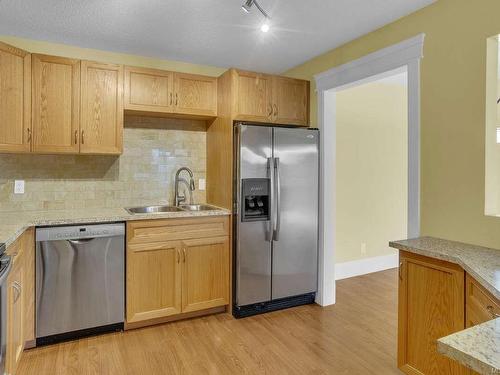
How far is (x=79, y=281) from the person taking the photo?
262 centimetres

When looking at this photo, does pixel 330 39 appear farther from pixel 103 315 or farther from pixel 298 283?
pixel 103 315

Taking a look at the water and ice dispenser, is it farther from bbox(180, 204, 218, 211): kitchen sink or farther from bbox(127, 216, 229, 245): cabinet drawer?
bbox(180, 204, 218, 211): kitchen sink

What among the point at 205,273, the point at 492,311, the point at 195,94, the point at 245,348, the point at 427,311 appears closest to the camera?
the point at 492,311

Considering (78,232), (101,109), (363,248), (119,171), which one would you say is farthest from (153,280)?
(363,248)

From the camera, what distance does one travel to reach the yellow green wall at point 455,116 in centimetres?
206

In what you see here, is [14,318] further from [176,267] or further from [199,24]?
[199,24]

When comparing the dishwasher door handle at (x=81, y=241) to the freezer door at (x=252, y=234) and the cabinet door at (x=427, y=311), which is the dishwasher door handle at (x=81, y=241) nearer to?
the freezer door at (x=252, y=234)

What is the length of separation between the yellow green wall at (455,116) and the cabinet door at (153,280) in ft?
6.56

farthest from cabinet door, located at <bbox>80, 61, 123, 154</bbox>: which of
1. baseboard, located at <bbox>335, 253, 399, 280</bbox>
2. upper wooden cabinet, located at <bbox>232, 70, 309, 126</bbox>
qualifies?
baseboard, located at <bbox>335, 253, 399, 280</bbox>

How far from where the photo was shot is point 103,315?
107 inches

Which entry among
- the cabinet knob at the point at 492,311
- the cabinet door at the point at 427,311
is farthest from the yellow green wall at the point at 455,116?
the cabinet knob at the point at 492,311

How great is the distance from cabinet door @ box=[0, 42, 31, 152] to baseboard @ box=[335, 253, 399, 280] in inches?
137

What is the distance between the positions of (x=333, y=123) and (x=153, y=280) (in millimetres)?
2235

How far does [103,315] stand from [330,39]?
295 cm
